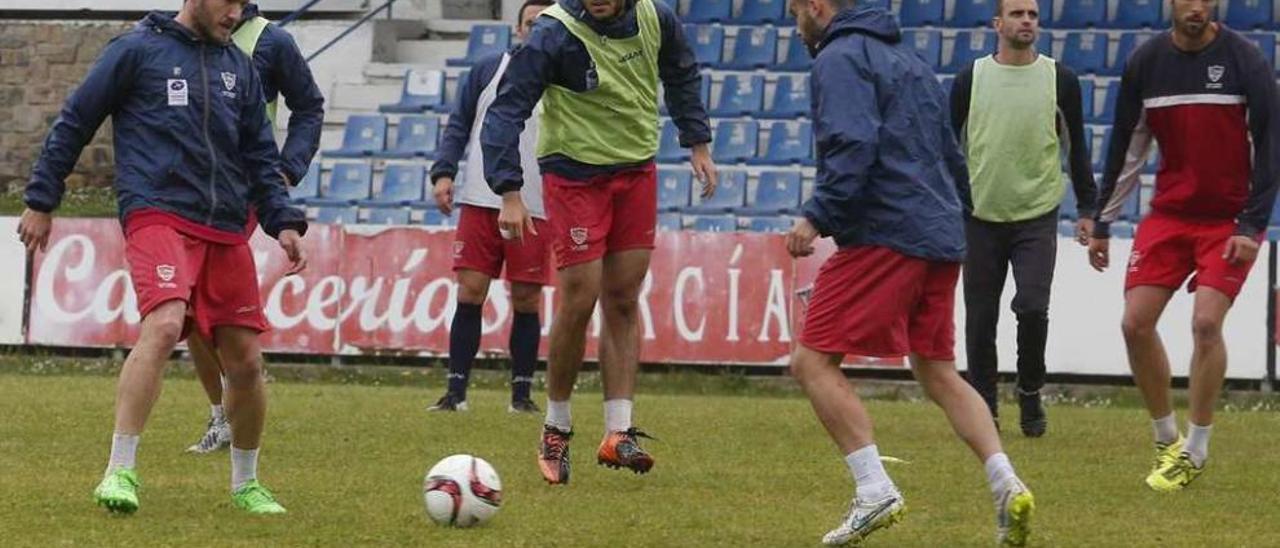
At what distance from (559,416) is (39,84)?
18442 mm

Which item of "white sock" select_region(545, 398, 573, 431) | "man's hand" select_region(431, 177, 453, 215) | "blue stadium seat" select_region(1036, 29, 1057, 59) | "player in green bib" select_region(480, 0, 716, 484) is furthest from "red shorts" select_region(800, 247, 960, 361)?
"blue stadium seat" select_region(1036, 29, 1057, 59)

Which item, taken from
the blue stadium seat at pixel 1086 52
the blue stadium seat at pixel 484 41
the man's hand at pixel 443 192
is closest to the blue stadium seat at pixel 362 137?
the blue stadium seat at pixel 484 41

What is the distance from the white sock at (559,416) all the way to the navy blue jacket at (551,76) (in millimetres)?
937

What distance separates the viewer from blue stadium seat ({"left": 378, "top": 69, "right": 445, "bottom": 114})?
23250 millimetres

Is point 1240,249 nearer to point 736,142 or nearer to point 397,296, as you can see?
point 397,296

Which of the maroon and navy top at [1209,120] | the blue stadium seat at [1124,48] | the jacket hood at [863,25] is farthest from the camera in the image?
the blue stadium seat at [1124,48]

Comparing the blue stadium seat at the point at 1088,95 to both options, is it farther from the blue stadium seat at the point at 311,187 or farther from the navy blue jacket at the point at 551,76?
the navy blue jacket at the point at 551,76

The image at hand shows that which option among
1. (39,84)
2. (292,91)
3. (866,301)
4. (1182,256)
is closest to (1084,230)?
(1182,256)

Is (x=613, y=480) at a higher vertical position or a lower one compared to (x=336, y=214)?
higher

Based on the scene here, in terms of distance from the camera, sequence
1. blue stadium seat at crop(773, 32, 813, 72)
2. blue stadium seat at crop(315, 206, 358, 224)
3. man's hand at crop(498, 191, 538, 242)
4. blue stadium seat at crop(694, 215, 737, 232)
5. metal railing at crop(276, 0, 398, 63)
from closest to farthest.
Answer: man's hand at crop(498, 191, 538, 242) < blue stadium seat at crop(694, 215, 737, 232) < blue stadium seat at crop(315, 206, 358, 224) < blue stadium seat at crop(773, 32, 813, 72) < metal railing at crop(276, 0, 398, 63)

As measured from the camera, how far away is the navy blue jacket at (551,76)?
9.52m

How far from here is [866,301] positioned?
25.7 feet

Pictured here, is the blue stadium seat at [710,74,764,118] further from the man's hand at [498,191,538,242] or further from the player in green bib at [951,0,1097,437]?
the man's hand at [498,191,538,242]

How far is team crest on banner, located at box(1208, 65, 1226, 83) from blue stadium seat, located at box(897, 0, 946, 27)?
13597 millimetres
